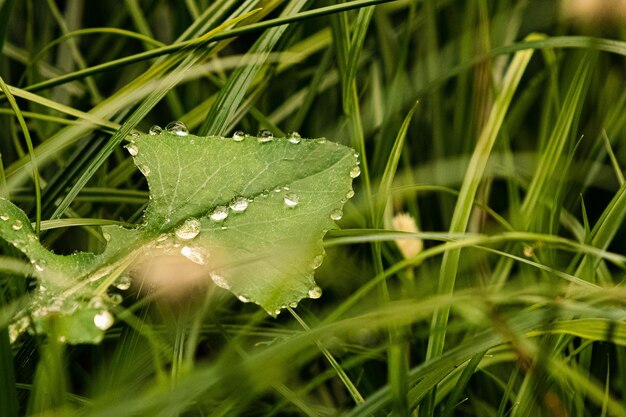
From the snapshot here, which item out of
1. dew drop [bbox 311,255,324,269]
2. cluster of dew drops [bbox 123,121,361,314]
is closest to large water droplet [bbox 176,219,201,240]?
cluster of dew drops [bbox 123,121,361,314]

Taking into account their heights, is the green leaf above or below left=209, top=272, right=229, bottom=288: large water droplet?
above

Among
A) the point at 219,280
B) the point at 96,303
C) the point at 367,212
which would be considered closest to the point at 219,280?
the point at 219,280

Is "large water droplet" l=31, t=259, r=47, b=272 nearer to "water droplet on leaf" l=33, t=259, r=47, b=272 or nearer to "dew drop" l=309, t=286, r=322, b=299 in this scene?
"water droplet on leaf" l=33, t=259, r=47, b=272

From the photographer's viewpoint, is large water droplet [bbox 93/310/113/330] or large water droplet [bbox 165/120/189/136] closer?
large water droplet [bbox 93/310/113/330]

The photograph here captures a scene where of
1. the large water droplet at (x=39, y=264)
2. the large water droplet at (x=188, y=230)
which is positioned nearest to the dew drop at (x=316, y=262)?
the large water droplet at (x=188, y=230)

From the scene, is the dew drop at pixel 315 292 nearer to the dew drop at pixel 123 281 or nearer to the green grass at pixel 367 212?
the green grass at pixel 367 212

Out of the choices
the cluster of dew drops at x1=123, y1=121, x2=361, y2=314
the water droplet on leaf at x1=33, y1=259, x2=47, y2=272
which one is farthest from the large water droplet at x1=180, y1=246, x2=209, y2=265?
the water droplet on leaf at x1=33, y1=259, x2=47, y2=272
